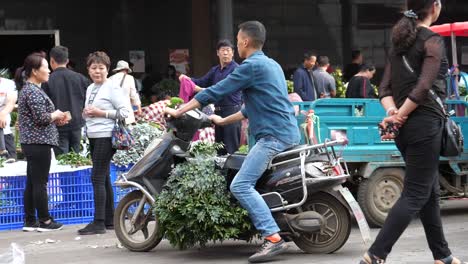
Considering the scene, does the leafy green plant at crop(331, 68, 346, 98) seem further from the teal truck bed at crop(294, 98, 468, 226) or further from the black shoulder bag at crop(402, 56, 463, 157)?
the black shoulder bag at crop(402, 56, 463, 157)

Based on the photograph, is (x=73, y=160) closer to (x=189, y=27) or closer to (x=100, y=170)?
(x=100, y=170)

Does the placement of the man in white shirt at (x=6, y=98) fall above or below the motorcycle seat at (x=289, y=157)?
above

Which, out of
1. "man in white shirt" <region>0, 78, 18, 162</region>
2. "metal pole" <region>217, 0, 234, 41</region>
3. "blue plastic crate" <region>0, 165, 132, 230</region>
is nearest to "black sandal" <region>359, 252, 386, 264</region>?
"blue plastic crate" <region>0, 165, 132, 230</region>

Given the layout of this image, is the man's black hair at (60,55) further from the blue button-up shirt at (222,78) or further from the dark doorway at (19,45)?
the dark doorway at (19,45)

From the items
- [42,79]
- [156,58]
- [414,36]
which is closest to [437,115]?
[414,36]

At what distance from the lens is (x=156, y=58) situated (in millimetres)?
17422

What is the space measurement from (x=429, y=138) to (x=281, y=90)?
4.99 ft

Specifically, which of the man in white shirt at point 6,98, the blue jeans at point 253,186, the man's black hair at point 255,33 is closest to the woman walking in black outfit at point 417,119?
the blue jeans at point 253,186

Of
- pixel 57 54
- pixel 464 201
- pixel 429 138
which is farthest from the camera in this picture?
pixel 464 201

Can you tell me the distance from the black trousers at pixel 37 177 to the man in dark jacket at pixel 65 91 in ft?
3.86

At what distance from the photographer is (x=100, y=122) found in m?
8.48

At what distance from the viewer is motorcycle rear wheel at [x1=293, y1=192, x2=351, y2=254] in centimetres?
698

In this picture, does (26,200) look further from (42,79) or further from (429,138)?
(429,138)

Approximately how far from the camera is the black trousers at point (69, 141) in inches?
406
